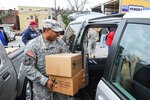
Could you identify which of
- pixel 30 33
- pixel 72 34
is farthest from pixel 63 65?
pixel 30 33

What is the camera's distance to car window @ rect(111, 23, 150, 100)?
6.26 ft

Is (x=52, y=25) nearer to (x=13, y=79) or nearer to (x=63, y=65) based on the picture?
(x=63, y=65)

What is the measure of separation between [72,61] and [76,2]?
151 feet

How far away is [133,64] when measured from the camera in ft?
6.95

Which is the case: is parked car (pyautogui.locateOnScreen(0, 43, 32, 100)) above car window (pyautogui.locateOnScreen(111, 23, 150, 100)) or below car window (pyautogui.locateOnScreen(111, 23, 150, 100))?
below

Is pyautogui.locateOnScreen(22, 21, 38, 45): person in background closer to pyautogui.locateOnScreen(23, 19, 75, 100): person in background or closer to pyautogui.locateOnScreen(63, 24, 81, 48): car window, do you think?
pyautogui.locateOnScreen(63, 24, 81, 48): car window

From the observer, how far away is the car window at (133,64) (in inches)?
75.1

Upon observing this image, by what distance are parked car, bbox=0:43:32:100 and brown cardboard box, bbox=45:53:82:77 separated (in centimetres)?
80

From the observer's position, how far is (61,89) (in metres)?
3.03

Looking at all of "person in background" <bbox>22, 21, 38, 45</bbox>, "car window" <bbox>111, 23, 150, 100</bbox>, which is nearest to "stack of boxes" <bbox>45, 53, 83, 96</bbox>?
"car window" <bbox>111, 23, 150, 100</bbox>

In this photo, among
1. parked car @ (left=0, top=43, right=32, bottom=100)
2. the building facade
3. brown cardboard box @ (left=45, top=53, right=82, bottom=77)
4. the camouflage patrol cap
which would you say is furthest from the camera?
the building facade

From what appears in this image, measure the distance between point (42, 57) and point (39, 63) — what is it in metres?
0.09

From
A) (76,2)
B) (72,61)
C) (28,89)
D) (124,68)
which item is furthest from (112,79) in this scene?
(76,2)

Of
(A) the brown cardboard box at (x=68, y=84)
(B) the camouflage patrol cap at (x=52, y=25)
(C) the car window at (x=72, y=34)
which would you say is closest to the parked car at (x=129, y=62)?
(A) the brown cardboard box at (x=68, y=84)
